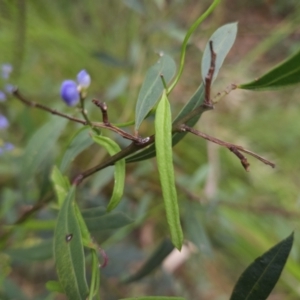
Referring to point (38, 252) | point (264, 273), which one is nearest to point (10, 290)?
point (38, 252)

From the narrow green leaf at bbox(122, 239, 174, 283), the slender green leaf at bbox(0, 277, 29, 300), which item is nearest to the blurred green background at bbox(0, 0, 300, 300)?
the slender green leaf at bbox(0, 277, 29, 300)

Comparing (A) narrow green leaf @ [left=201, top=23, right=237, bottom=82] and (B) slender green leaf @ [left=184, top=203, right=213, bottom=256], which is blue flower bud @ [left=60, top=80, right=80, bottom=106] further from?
(B) slender green leaf @ [left=184, top=203, right=213, bottom=256]

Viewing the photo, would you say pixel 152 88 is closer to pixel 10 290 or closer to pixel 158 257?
pixel 158 257

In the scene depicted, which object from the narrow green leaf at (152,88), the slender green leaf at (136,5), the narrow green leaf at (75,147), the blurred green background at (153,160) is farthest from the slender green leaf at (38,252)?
the slender green leaf at (136,5)

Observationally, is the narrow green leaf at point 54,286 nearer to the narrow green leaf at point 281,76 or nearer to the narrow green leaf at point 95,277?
the narrow green leaf at point 95,277

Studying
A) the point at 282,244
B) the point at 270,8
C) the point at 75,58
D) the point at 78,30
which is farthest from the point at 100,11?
the point at 282,244

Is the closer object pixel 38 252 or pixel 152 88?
pixel 152 88

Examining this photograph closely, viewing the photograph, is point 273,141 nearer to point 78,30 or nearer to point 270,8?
point 270,8
